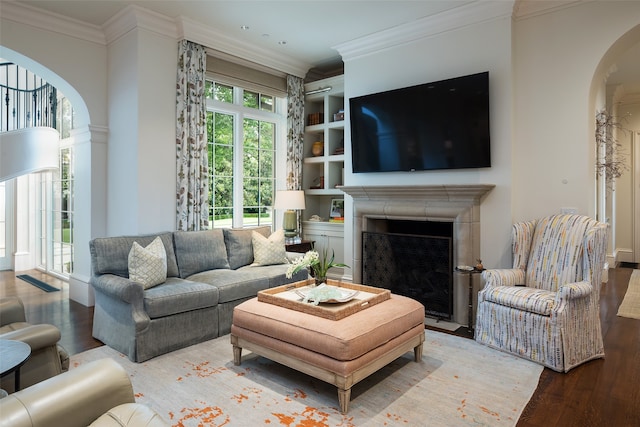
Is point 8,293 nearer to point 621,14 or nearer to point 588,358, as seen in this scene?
point 588,358

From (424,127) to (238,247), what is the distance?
2.38 m

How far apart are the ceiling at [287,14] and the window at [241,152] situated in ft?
2.63

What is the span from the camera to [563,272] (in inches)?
130

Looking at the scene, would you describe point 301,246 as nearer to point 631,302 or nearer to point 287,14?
point 287,14

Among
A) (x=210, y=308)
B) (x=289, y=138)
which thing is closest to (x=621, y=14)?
(x=289, y=138)

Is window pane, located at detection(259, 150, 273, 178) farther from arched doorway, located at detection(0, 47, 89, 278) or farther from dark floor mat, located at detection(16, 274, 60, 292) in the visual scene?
dark floor mat, located at detection(16, 274, 60, 292)

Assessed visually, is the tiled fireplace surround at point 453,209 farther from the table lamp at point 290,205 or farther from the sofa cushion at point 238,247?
the sofa cushion at point 238,247

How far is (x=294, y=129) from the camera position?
582 centimetres

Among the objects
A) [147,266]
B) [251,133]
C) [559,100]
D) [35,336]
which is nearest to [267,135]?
[251,133]

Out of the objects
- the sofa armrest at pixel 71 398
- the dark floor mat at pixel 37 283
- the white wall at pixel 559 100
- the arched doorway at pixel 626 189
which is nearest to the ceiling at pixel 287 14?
the white wall at pixel 559 100

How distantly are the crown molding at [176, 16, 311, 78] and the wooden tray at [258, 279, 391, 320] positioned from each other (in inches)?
120

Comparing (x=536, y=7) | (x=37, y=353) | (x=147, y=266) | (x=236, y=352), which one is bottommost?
(x=236, y=352)

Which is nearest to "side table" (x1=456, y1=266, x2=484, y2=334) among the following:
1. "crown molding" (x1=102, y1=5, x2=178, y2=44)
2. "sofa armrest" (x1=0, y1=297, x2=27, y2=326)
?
"sofa armrest" (x1=0, y1=297, x2=27, y2=326)

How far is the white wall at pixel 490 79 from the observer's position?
12.7 ft
